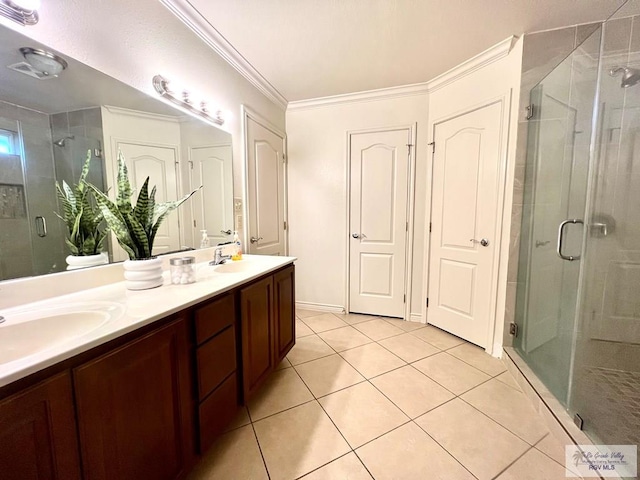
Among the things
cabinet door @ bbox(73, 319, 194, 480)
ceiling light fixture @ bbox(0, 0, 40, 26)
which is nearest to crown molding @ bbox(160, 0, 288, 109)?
ceiling light fixture @ bbox(0, 0, 40, 26)

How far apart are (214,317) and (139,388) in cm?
37

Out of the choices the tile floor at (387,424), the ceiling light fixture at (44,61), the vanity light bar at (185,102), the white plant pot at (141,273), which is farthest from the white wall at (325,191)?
the ceiling light fixture at (44,61)

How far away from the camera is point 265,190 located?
2.61 metres

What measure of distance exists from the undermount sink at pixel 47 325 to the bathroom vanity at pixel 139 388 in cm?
10

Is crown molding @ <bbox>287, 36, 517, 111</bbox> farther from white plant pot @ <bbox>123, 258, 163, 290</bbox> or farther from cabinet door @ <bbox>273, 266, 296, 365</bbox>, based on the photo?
white plant pot @ <bbox>123, 258, 163, 290</bbox>

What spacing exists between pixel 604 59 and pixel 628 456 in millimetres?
2122

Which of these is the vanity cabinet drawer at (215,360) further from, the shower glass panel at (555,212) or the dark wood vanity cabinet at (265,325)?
the shower glass panel at (555,212)

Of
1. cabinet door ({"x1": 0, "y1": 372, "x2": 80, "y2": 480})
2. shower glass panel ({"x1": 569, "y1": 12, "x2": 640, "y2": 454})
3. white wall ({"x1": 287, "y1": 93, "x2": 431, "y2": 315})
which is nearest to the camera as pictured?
cabinet door ({"x1": 0, "y1": 372, "x2": 80, "y2": 480})

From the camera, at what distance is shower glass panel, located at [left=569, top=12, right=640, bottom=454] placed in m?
1.53

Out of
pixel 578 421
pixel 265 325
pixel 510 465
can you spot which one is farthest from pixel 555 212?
pixel 265 325

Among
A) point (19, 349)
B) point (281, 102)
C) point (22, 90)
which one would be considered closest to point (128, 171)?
point (22, 90)

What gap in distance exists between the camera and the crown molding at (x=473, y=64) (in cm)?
192

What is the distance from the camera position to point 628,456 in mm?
1188

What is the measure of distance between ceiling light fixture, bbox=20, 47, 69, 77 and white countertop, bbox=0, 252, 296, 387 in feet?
2.96
